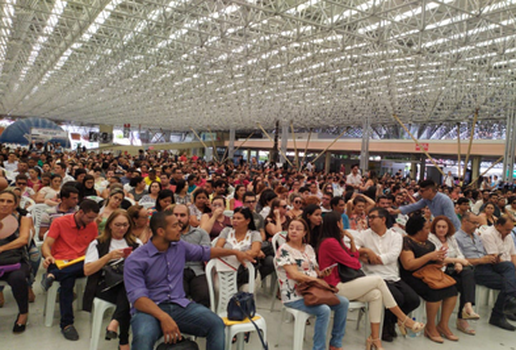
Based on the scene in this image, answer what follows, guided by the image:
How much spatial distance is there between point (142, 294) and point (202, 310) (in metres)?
0.46

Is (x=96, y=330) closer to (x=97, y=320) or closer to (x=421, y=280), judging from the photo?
(x=97, y=320)

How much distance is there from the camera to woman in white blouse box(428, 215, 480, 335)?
14.4 feet

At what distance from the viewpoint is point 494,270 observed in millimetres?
4840

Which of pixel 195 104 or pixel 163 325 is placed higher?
pixel 195 104

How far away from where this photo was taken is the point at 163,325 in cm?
267

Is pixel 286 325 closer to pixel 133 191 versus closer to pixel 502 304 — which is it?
pixel 502 304

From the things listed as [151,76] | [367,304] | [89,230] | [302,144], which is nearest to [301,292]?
[367,304]

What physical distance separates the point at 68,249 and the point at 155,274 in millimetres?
1301

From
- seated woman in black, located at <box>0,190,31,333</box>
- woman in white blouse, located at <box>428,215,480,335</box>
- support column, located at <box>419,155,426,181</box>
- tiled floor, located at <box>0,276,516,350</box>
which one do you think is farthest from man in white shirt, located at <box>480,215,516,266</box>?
support column, located at <box>419,155,426,181</box>

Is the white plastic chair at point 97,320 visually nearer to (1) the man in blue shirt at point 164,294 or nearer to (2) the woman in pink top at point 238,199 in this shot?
(1) the man in blue shirt at point 164,294

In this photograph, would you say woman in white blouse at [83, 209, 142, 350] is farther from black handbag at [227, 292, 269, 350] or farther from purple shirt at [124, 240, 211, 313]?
black handbag at [227, 292, 269, 350]

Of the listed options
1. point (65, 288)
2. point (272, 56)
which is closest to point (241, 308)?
point (65, 288)

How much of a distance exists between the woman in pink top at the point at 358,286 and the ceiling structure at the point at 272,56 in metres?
8.11

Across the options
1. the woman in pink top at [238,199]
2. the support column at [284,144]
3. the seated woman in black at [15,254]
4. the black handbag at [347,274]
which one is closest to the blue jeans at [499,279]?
the black handbag at [347,274]
